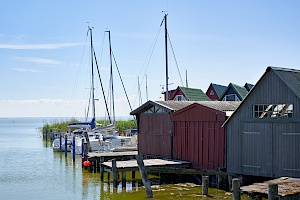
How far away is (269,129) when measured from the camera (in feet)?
67.7

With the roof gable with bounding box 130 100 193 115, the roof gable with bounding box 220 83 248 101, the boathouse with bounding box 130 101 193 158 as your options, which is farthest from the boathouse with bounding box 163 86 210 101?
the roof gable with bounding box 130 100 193 115

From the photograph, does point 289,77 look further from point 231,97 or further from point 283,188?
point 231,97

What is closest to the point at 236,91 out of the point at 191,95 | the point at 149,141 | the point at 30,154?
the point at 191,95

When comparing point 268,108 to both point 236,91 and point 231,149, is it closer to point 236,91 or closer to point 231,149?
point 231,149

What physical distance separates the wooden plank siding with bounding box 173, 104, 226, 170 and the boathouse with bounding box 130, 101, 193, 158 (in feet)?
2.51

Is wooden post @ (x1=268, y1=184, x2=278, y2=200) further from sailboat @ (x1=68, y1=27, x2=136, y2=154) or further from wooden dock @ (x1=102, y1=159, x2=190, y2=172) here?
sailboat @ (x1=68, y1=27, x2=136, y2=154)

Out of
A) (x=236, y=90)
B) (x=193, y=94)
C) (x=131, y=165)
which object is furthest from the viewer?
(x=193, y=94)

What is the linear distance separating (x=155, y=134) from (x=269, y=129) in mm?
10058

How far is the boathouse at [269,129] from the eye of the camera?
19672mm

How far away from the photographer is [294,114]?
1958 centimetres

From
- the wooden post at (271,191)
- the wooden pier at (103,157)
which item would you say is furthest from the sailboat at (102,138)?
the wooden post at (271,191)

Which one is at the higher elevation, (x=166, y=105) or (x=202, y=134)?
(x=166, y=105)

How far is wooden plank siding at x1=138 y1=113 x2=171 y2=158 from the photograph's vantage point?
92.1 feet

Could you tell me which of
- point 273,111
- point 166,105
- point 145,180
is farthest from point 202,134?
point 273,111
